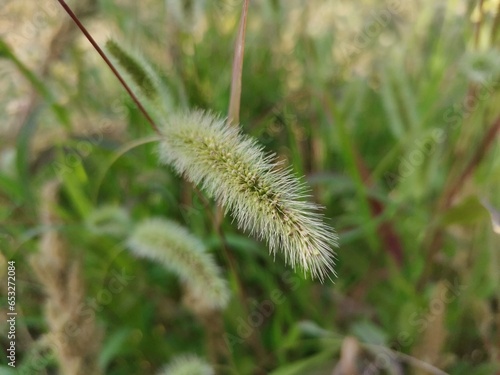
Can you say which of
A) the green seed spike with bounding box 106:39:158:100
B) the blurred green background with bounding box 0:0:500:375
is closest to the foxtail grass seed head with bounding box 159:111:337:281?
the green seed spike with bounding box 106:39:158:100

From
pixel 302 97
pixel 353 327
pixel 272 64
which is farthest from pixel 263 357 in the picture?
pixel 272 64

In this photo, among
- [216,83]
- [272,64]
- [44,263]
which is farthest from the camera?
[272,64]

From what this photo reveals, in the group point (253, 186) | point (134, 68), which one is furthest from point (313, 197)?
point (253, 186)

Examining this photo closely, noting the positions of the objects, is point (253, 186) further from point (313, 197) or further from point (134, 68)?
point (313, 197)

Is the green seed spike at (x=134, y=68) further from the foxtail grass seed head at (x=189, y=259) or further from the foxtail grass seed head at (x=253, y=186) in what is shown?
the foxtail grass seed head at (x=189, y=259)

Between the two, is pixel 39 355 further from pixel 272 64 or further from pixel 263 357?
pixel 272 64

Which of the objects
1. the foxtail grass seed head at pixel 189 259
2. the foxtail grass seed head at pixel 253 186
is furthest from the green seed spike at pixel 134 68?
the foxtail grass seed head at pixel 189 259
